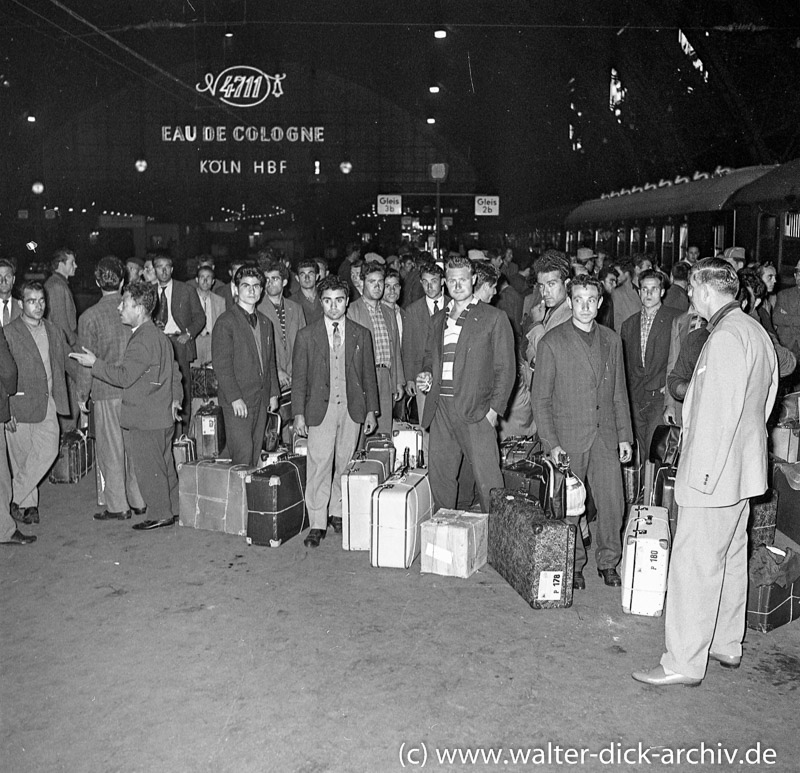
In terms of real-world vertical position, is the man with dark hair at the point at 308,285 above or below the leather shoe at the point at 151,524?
above

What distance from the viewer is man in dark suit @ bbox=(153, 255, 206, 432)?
31.9 feet

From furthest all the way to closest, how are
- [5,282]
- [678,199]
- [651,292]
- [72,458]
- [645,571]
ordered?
[678,199] < [72,458] < [651,292] < [5,282] < [645,571]

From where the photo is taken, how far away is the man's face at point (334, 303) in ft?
22.3

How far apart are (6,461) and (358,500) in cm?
262

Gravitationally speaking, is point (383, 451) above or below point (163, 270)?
below

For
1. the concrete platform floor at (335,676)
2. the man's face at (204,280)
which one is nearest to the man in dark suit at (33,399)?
the concrete platform floor at (335,676)

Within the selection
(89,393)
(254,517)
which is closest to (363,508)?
(254,517)

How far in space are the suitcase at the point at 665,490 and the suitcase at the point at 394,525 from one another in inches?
66.4

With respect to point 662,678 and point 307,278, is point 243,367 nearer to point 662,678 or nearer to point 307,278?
point 307,278

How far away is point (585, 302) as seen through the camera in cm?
→ 574

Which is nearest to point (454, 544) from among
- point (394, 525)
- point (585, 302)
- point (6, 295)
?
point (394, 525)

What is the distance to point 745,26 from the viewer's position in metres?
20.9

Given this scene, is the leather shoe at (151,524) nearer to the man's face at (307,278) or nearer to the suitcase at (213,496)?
the suitcase at (213,496)

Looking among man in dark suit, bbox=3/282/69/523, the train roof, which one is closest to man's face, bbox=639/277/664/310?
man in dark suit, bbox=3/282/69/523
